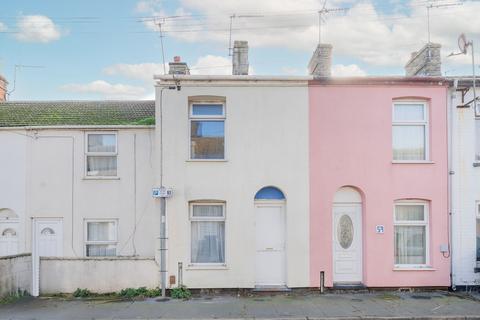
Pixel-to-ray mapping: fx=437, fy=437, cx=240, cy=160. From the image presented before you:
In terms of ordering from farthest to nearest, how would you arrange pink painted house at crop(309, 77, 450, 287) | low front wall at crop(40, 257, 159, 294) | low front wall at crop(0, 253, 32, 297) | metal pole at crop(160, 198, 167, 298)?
pink painted house at crop(309, 77, 450, 287)
metal pole at crop(160, 198, 167, 298)
low front wall at crop(40, 257, 159, 294)
low front wall at crop(0, 253, 32, 297)

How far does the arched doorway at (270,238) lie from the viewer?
12.6 meters

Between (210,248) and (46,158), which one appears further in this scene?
(46,158)

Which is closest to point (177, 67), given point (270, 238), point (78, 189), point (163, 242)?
point (78, 189)

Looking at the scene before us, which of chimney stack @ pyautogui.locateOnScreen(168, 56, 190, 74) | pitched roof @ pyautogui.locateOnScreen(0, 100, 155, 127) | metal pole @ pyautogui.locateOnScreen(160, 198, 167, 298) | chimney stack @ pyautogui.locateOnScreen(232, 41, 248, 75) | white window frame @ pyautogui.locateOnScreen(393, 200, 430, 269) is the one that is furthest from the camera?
pitched roof @ pyautogui.locateOnScreen(0, 100, 155, 127)

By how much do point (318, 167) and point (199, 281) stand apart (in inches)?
184

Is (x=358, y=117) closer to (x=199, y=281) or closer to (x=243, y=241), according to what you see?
(x=243, y=241)

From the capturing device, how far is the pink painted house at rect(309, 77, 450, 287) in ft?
41.0

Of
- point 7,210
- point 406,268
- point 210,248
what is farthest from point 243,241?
point 7,210

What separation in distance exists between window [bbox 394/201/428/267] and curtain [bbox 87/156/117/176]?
878cm

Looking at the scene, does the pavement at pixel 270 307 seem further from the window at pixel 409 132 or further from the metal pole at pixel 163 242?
the window at pixel 409 132

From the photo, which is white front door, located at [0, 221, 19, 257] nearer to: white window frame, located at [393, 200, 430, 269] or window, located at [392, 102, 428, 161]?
white window frame, located at [393, 200, 430, 269]

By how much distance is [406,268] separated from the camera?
12.5m

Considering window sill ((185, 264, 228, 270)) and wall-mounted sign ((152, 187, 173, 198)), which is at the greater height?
wall-mounted sign ((152, 187, 173, 198))

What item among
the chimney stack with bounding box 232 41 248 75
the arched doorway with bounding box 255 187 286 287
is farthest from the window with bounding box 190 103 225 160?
the arched doorway with bounding box 255 187 286 287
